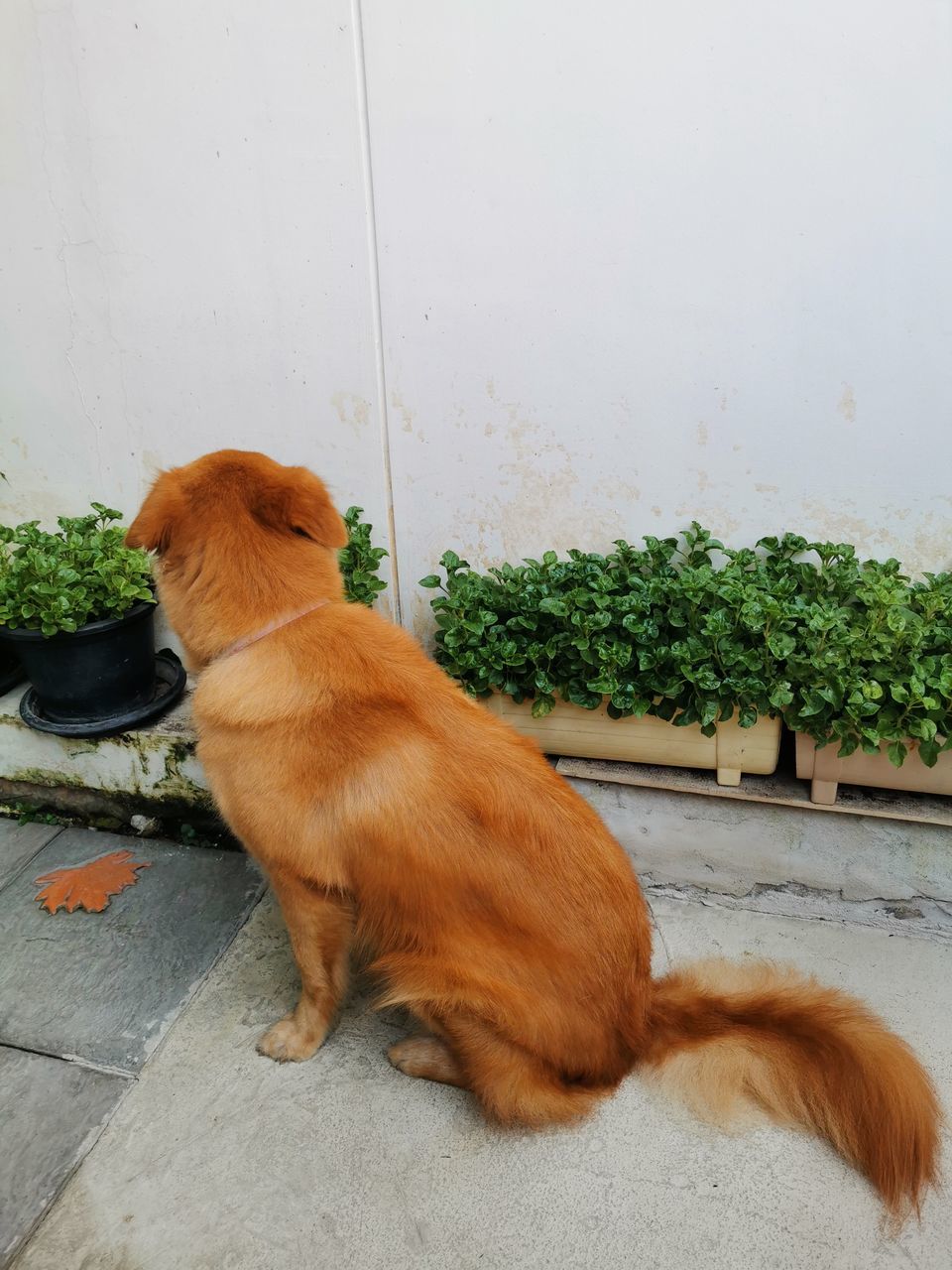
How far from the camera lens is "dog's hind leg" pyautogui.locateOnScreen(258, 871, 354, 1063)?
6.79 feet

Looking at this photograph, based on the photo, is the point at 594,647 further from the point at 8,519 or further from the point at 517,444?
the point at 8,519

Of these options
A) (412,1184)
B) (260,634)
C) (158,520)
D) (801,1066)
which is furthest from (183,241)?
(801,1066)

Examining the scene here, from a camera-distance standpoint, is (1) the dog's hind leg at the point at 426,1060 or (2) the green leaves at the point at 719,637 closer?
(1) the dog's hind leg at the point at 426,1060

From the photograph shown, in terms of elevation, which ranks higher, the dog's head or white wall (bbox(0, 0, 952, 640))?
white wall (bbox(0, 0, 952, 640))

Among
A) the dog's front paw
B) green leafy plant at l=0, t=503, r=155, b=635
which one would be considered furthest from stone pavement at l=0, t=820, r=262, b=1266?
green leafy plant at l=0, t=503, r=155, b=635

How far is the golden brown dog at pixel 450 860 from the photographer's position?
1865mm

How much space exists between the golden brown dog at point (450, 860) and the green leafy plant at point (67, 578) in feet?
3.69

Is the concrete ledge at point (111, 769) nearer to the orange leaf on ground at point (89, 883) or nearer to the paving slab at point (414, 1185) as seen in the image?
the orange leaf on ground at point (89, 883)

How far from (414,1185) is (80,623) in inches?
84.7

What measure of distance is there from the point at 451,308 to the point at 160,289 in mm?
1203

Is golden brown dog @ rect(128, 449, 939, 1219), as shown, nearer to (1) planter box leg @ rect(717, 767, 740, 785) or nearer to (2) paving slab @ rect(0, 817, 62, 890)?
(1) planter box leg @ rect(717, 767, 740, 785)

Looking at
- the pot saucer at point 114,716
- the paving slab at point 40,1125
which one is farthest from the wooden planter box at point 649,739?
the paving slab at point 40,1125

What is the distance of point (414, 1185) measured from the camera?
1.95m

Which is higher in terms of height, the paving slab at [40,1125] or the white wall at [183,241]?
the white wall at [183,241]
